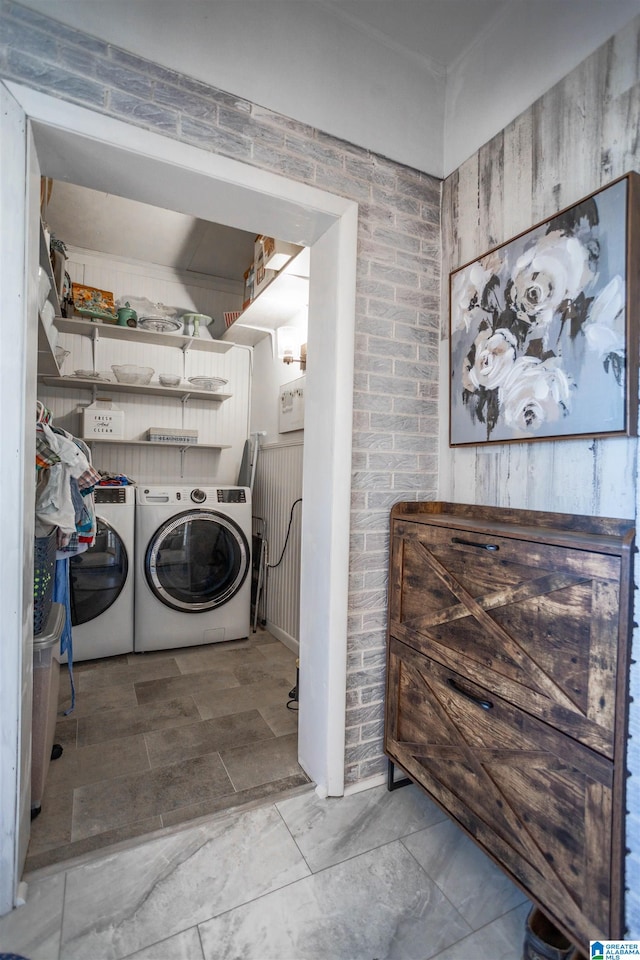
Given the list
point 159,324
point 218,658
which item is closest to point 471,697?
point 218,658

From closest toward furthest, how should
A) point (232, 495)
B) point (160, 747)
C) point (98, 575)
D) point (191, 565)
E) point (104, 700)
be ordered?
point (160, 747) → point (104, 700) → point (98, 575) → point (191, 565) → point (232, 495)

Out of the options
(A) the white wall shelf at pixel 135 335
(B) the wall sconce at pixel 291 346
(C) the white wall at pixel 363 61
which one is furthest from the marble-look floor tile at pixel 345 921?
(A) the white wall shelf at pixel 135 335

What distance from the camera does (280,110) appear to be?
1.57 metres

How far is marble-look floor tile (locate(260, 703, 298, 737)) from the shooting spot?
83.4 inches

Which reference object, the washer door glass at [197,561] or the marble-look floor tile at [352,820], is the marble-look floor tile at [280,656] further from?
the marble-look floor tile at [352,820]

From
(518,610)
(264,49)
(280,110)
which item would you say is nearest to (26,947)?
(518,610)

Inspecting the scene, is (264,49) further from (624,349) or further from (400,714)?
(400,714)

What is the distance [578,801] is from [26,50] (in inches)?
90.3

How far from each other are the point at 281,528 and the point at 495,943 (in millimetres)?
2362

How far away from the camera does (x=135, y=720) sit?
2.18 metres

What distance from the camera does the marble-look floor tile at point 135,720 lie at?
6.74 ft

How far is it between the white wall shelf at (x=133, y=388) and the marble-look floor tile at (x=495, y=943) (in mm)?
3205

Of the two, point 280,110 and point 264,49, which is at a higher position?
point 264,49

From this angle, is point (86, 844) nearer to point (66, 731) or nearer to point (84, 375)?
point (66, 731)
